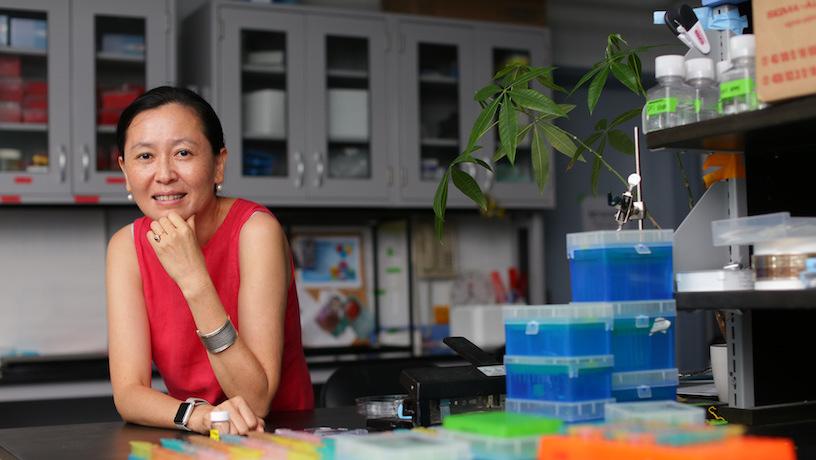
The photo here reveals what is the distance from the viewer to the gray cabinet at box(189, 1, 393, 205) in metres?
4.07

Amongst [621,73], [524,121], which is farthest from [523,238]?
[621,73]

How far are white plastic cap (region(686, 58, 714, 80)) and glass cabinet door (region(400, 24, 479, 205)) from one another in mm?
2981

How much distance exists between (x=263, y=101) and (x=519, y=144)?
1206 mm

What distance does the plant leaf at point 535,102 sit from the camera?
1.75 meters

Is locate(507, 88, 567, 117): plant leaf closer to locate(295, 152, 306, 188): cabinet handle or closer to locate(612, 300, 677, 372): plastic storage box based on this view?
locate(612, 300, 677, 372): plastic storage box

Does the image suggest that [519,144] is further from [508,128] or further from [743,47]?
[743,47]

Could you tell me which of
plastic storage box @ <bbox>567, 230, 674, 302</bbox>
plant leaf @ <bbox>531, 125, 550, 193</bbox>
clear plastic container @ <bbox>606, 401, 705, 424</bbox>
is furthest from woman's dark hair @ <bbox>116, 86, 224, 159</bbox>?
clear plastic container @ <bbox>606, 401, 705, 424</bbox>

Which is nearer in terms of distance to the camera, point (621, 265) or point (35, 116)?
point (621, 265)

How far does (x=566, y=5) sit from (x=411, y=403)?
412 centimetres

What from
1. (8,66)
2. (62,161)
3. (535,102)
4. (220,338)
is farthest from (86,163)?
(535,102)

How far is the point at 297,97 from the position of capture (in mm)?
4199

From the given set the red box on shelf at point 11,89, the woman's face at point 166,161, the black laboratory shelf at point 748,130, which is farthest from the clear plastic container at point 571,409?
the red box on shelf at point 11,89

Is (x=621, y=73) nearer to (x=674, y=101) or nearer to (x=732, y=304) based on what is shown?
(x=674, y=101)

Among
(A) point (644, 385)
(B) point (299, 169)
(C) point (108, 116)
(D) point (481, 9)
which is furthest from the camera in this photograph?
(D) point (481, 9)
